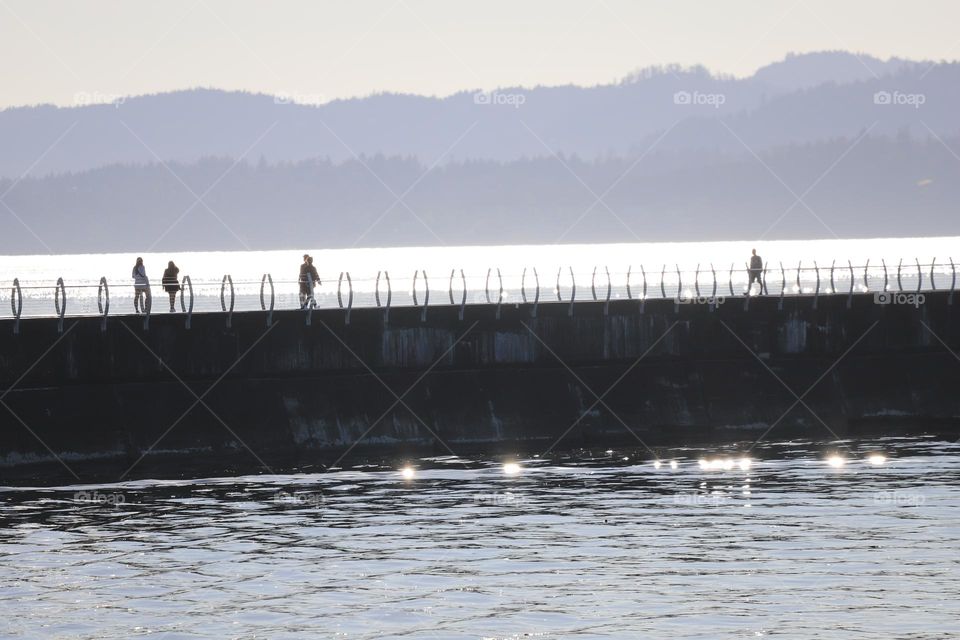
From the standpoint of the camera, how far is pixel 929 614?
2073 cm

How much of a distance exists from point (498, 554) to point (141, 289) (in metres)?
19.2

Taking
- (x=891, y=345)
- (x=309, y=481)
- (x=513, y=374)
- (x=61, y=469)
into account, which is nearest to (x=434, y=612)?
(x=309, y=481)

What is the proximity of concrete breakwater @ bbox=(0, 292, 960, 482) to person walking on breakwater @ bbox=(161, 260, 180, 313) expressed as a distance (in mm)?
1827

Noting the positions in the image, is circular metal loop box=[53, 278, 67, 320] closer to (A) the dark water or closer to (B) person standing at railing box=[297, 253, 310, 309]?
(A) the dark water

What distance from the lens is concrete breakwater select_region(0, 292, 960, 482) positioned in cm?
3769

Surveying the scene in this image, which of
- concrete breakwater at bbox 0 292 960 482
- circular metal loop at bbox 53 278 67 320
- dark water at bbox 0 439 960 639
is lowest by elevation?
dark water at bbox 0 439 960 639

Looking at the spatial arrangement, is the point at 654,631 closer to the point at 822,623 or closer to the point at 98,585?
the point at 822,623

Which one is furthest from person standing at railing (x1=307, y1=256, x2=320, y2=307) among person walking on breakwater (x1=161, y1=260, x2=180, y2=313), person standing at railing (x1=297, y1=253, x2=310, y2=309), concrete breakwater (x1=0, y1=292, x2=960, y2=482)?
person walking on breakwater (x1=161, y1=260, x2=180, y2=313)

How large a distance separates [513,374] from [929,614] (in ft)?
75.2

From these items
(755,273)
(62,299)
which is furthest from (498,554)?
(755,273)

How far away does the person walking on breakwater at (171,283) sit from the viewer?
41.0 meters

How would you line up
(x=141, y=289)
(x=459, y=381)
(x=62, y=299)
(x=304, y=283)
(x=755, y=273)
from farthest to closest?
(x=755, y=273), (x=459, y=381), (x=304, y=283), (x=141, y=289), (x=62, y=299)

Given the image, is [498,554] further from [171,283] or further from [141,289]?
[171,283]

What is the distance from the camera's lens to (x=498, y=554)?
25.8m
